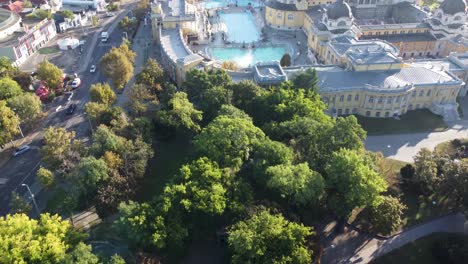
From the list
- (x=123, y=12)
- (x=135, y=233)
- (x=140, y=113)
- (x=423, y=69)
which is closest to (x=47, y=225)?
(x=135, y=233)

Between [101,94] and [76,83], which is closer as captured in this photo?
[101,94]

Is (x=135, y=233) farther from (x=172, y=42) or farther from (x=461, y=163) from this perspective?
(x=172, y=42)

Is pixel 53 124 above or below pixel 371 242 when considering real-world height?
above

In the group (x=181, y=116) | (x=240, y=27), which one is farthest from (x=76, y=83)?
(x=240, y=27)

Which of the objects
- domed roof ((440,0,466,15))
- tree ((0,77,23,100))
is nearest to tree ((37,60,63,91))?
tree ((0,77,23,100))

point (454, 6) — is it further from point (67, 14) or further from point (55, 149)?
point (67, 14)

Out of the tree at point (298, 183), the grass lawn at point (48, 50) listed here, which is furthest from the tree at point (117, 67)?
the tree at point (298, 183)
